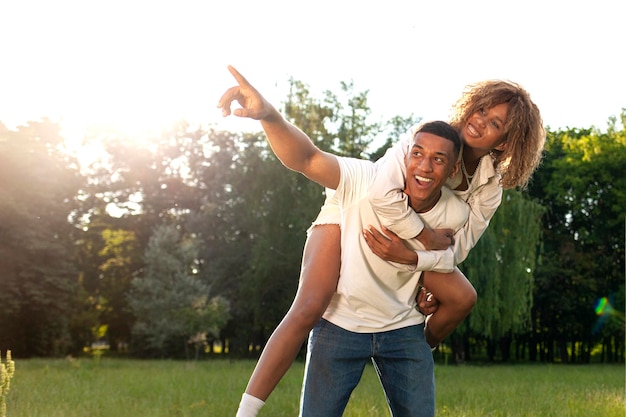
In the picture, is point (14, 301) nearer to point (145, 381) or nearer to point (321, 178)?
point (145, 381)

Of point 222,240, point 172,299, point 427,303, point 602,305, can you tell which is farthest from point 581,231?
point 427,303

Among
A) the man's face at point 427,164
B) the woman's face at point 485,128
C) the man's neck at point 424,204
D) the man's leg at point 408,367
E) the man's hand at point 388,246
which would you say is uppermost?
the woman's face at point 485,128

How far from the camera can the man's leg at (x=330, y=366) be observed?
363 centimetres

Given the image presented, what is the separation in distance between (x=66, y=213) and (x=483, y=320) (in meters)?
15.9

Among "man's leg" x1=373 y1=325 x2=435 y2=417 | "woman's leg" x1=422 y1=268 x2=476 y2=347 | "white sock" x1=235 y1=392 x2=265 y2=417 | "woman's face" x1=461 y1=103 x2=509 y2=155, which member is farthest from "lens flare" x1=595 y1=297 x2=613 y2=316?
"white sock" x1=235 y1=392 x2=265 y2=417

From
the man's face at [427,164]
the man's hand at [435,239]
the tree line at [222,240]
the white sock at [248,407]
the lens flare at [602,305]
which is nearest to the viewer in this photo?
the man's face at [427,164]

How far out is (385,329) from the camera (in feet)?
12.0

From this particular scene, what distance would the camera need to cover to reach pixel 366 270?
357cm

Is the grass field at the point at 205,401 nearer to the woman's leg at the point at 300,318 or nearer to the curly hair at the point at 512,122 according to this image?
the woman's leg at the point at 300,318

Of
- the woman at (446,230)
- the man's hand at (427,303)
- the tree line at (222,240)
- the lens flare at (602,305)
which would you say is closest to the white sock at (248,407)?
the woman at (446,230)

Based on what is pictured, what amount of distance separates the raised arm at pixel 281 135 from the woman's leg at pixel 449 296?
0.67 meters

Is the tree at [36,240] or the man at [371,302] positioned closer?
the man at [371,302]

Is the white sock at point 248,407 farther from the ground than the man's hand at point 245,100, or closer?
closer

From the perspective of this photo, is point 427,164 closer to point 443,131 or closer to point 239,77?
point 443,131
